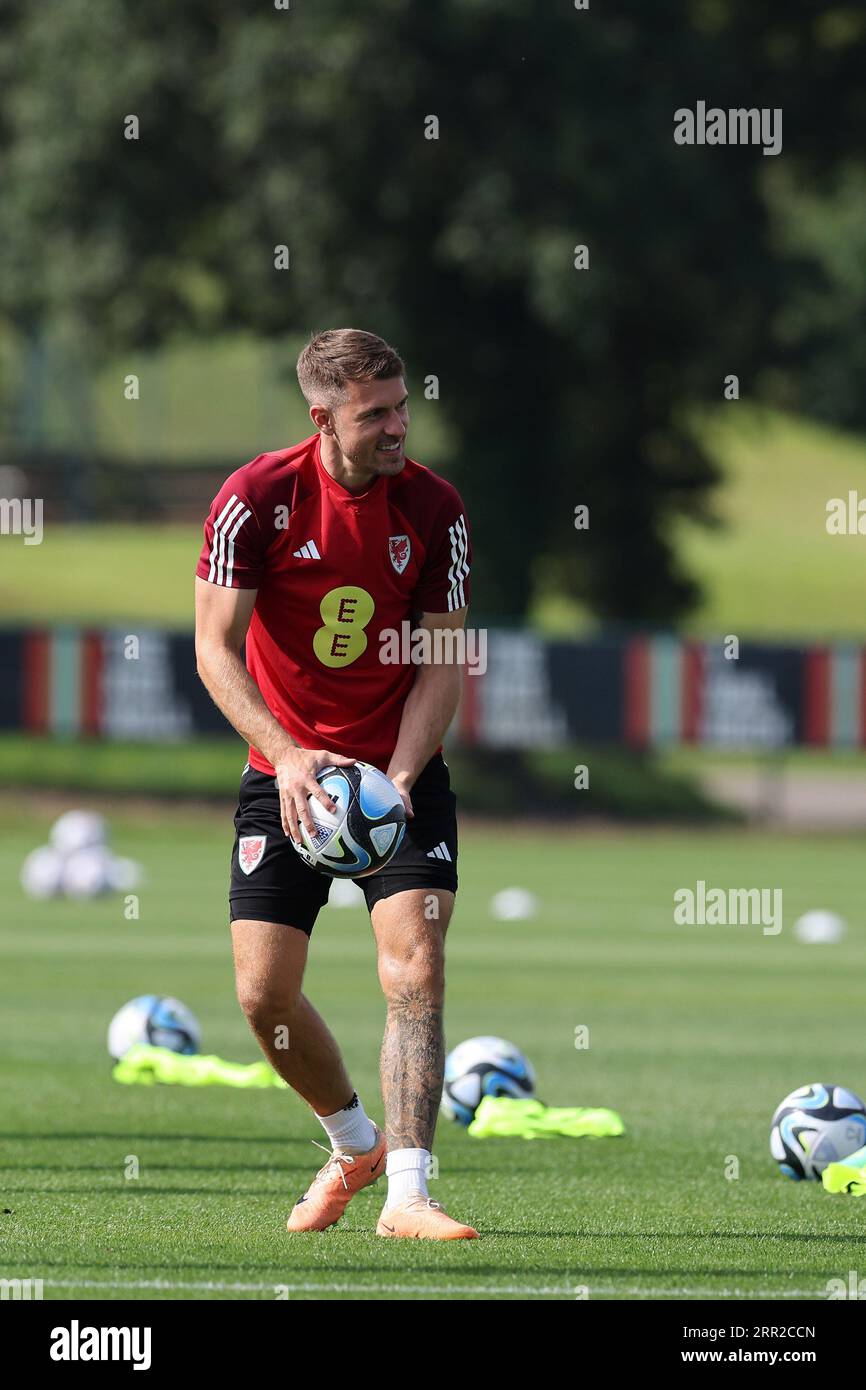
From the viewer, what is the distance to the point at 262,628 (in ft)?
25.5

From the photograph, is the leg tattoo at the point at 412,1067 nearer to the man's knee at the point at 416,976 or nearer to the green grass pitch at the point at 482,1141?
the man's knee at the point at 416,976

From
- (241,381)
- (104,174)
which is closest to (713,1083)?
(104,174)

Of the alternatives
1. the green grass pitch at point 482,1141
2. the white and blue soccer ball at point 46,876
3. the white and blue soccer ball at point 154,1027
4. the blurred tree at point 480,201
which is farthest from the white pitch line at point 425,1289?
the blurred tree at point 480,201

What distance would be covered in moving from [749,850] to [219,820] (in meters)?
7.66

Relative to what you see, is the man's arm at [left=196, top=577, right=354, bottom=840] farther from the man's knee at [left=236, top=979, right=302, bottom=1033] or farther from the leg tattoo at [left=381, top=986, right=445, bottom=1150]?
the leg tattoo at [left=381, top=986, right=445, bottom=1150]

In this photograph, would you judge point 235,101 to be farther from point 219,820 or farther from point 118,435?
point 118,435

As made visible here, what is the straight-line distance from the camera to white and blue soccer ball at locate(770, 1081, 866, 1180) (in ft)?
29.9

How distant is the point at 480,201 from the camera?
33.3 m

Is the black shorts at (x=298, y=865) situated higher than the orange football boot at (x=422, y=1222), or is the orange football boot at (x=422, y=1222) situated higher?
the black shorts at (x=298, y=865)

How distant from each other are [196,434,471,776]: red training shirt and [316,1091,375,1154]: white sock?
1154 mm

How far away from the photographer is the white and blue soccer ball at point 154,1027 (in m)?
12.0

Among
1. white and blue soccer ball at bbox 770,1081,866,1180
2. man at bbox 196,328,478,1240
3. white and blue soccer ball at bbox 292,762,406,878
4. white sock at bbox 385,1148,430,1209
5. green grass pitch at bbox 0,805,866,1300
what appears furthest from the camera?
white and blue soccer ball at bbox 770,1081,866,1180

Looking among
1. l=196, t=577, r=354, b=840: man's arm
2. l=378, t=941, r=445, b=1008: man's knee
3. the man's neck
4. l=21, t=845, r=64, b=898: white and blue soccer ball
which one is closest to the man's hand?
l=196, t=577, r=354, b=840: man's arm

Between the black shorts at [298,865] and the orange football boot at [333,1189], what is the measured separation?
2.52ft
